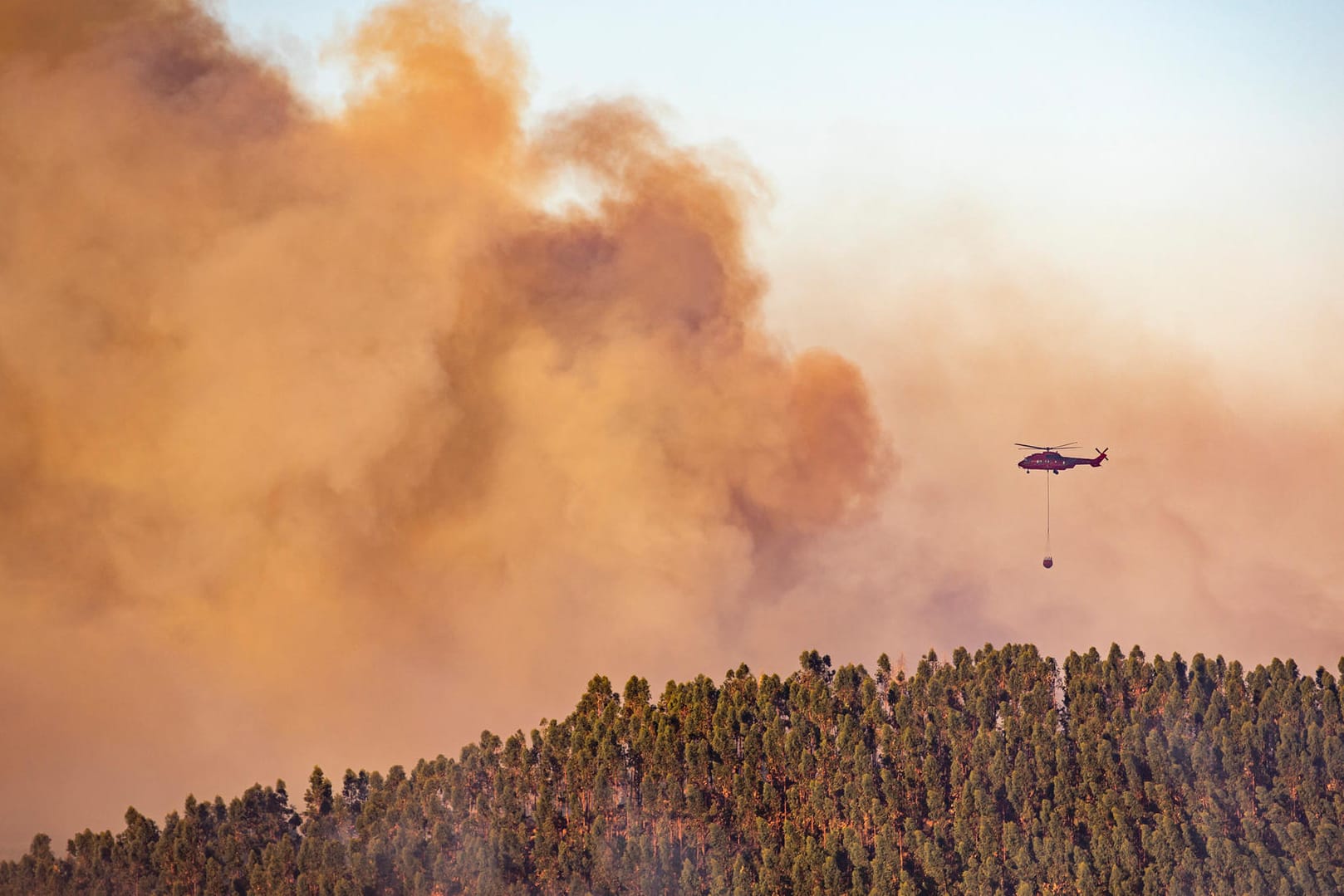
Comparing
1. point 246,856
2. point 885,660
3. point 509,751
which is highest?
point 885,660

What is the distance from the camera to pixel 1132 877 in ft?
338

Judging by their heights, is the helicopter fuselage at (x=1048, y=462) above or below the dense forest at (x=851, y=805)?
above

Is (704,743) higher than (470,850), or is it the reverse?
(704,743)

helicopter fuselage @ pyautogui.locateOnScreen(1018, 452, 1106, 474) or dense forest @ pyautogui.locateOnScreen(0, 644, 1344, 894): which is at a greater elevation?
helicopter fuselage @ pyautogui.locateOnScreen(1018, 452, 1106, 474)

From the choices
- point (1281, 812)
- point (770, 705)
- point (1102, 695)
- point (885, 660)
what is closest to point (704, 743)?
point (770, 705)

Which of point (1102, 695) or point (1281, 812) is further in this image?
point (1102, 695)

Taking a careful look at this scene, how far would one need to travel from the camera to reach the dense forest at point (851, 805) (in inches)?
4134

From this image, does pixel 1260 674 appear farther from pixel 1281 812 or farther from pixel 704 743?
pixel 704 743

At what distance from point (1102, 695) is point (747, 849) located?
21.7 metres

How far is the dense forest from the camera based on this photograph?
344ft

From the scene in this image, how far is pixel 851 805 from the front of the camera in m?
110

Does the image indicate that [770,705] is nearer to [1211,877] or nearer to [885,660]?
[885,660]

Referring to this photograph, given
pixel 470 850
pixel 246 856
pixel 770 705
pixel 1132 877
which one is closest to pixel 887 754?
pixel 770 705

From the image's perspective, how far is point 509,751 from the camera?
113312 mm
